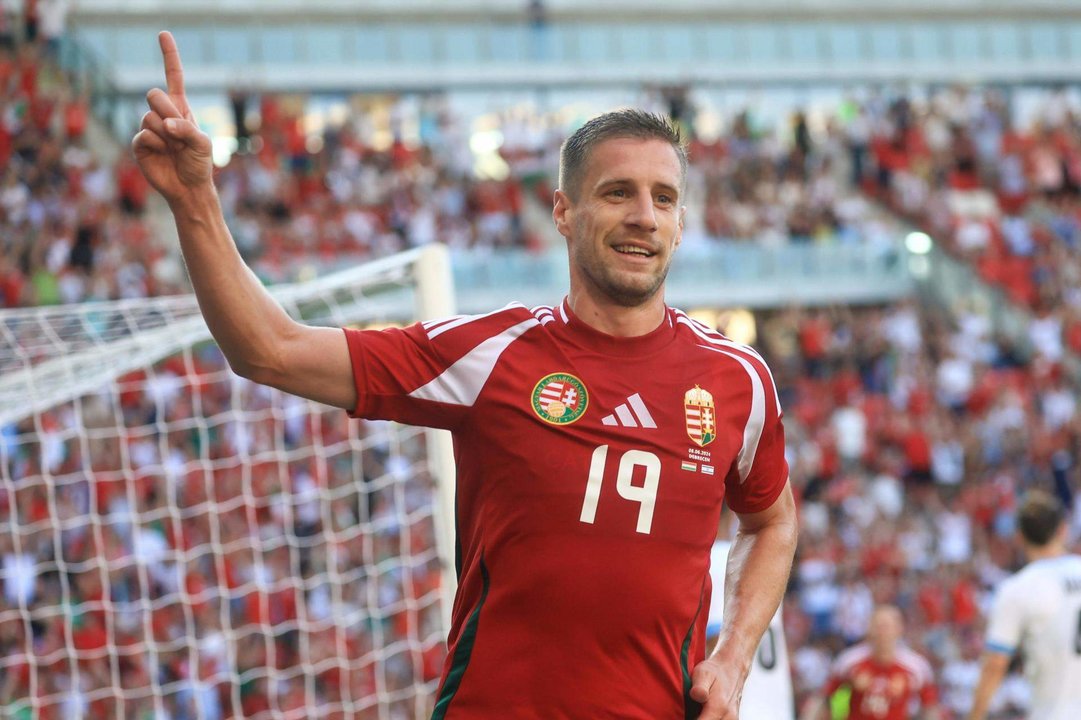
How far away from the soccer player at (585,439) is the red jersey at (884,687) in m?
5.35

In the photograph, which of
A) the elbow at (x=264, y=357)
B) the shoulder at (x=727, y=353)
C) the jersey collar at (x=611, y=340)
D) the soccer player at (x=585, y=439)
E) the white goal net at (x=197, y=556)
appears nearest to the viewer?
the elbow at (x=264, y=357)

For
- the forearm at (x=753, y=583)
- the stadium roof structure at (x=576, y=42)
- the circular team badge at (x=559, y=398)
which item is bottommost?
the forearm at (x=753, y=583)

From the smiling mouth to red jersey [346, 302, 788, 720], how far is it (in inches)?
7.2

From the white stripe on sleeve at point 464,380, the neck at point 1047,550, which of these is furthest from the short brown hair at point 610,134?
the neck at point 1047,550

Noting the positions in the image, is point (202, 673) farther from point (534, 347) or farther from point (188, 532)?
point (534, 347)

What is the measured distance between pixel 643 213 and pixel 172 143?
928 millimetres

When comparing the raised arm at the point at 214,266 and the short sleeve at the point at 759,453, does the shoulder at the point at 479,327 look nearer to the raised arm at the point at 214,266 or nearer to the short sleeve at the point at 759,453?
the raised arm at the point at 214,266

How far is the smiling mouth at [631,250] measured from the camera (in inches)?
113

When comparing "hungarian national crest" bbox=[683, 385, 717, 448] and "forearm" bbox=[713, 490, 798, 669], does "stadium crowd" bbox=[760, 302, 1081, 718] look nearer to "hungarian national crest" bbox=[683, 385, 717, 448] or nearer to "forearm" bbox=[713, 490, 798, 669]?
"forearm" bbox=[713, 490, 798, 669]

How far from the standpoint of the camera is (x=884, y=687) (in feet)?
26.4

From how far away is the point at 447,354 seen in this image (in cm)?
288

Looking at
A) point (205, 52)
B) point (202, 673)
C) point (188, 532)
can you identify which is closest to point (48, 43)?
point (205, 52)

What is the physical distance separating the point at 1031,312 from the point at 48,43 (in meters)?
14.1

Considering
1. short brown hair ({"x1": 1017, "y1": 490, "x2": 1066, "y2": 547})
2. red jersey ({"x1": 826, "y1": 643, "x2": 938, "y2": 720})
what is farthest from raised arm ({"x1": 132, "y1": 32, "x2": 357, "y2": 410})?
red jersey ({"x1": 826, "y1": 643, "x2": 938, "y2": 720})
